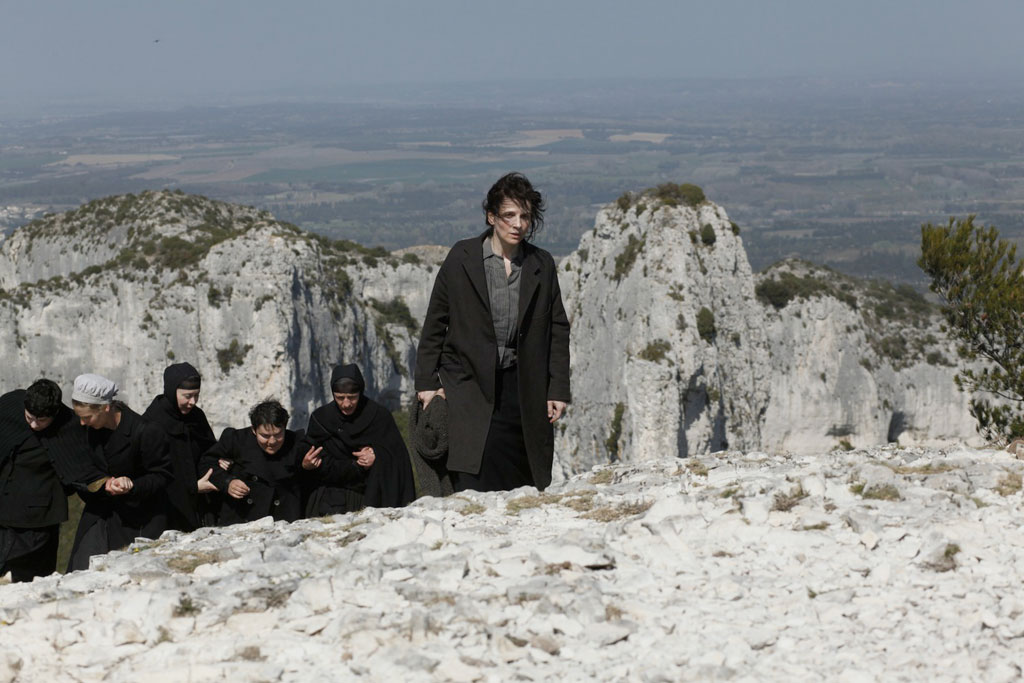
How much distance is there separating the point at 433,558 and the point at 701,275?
38182 mm

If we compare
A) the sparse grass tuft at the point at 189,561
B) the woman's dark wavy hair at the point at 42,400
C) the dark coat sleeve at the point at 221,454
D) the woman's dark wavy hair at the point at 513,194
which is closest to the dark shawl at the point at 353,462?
the dark coat sleeve at the point at 221,454

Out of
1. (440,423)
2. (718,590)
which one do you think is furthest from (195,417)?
(718,590)

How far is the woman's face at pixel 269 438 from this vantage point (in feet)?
33.6

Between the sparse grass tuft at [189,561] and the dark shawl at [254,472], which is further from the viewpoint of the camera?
the dark shawl at [254,472]

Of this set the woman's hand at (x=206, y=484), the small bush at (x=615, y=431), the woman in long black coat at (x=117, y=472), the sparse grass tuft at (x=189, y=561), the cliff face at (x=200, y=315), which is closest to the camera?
the sparse grass tuft at (x=189, y=561)

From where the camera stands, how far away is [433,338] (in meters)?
9.63

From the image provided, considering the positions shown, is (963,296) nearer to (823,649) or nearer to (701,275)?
(823,649)

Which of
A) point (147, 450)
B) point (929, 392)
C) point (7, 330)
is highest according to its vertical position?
point (147, 450)

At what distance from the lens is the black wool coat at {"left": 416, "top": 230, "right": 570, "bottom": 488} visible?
368 inches

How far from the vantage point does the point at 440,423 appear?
9.70 m

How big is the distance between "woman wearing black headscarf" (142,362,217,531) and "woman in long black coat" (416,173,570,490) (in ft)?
8.87

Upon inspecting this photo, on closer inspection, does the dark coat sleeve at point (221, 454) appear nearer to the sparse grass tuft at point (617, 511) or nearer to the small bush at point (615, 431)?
the sparse grass tuft at point (617, 511)

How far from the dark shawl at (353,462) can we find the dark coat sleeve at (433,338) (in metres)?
1.40

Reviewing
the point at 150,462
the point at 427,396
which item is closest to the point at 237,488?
the point at 150,462
